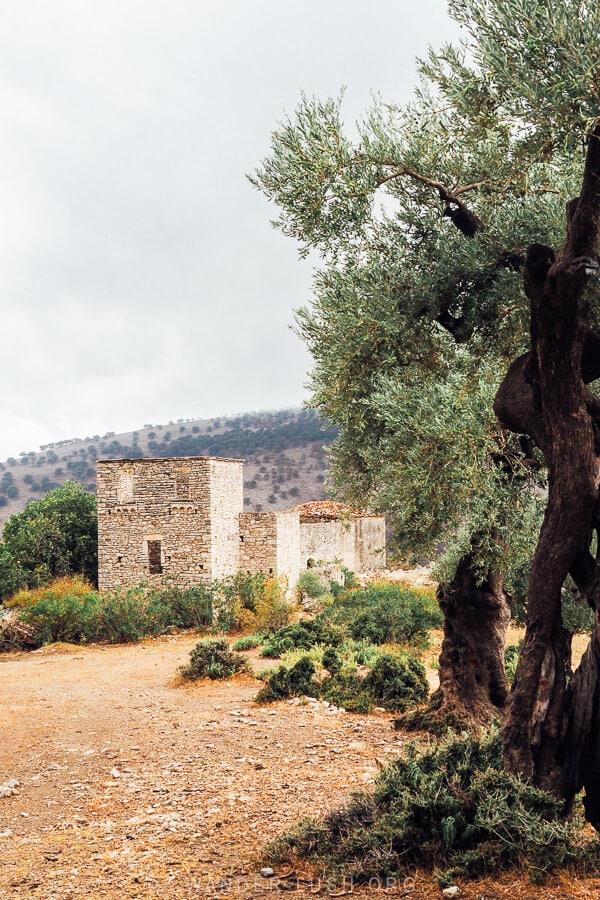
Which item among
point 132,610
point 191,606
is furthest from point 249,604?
point 132,610

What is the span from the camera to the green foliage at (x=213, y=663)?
12.4m

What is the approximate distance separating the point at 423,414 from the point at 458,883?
361 cm

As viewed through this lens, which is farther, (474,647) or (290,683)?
(290,683)

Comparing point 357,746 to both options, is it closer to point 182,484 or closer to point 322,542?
point 182,484

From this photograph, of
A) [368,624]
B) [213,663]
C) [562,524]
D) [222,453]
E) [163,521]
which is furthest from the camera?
[222,453]

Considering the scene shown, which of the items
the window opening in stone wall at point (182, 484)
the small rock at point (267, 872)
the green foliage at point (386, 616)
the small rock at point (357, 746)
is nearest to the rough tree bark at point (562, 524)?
the small rock at point (267, 872)

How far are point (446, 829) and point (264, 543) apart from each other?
16.9 m

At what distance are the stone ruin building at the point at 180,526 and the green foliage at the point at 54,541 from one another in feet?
5.56

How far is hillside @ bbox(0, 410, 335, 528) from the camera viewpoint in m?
64.1

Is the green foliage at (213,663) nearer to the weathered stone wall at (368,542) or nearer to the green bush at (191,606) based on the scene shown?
the green bush at (191,606)

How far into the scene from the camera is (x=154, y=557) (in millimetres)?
20844

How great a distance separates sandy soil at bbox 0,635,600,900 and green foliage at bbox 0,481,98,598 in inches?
381

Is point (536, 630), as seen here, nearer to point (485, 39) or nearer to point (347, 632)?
point (485, 39)

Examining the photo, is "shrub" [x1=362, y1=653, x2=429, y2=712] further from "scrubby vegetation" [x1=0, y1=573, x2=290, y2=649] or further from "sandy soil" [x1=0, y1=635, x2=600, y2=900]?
"scrubby vegetation" [x1=0, y1=573, x2=290, y2=649]
